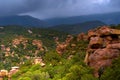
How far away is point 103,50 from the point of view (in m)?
90.2

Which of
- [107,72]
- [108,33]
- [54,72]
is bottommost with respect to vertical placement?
[54,72]

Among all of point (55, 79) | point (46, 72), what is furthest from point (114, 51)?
point (46, 72)

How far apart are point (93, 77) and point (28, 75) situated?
90.1ft

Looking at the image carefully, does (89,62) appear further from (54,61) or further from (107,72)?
(54,61)

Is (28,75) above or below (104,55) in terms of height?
below

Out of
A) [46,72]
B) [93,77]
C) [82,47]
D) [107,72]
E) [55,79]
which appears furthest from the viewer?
[82,47]

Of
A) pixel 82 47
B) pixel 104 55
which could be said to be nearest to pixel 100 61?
pixel 104 55

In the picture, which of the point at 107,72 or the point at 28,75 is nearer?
the point at 107,72

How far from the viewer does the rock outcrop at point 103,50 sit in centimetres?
8812

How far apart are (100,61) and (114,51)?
4.71 m

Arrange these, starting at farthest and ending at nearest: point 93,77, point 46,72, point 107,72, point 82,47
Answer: point 82,47 → point 46,72 → point 93,77 → point 107,72

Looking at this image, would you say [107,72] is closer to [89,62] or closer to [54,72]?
[89,62]

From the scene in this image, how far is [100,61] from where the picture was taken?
88.6 m

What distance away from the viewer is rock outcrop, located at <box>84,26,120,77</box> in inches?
3469
